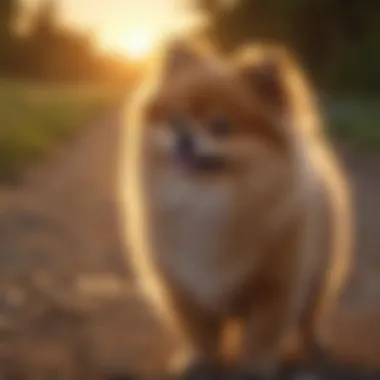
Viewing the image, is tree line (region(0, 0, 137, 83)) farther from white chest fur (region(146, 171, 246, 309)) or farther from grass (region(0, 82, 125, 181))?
white chest fur (region(146, 171, 246, 309))

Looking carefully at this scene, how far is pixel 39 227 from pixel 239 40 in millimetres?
17246

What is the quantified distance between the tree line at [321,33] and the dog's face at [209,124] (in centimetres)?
1939

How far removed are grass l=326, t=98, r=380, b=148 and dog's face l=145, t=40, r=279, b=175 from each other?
472 inches

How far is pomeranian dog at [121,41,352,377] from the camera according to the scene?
163 inches

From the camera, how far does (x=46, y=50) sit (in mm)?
28234

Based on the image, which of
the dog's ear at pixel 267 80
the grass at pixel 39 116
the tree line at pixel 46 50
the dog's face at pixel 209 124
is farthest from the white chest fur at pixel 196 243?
the tree line at pixel 46 50

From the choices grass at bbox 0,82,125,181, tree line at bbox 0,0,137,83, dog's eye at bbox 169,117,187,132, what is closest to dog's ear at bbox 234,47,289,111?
dog's eye at bbox 169,117,187,132

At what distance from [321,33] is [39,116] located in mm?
8870

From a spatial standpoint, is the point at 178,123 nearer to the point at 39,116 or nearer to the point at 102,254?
the point at 102,254

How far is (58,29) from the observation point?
28.0 metres

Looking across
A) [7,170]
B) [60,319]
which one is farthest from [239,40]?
[60,319]

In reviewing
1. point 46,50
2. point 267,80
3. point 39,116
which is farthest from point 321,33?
point 267,80

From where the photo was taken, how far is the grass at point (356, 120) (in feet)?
55.8

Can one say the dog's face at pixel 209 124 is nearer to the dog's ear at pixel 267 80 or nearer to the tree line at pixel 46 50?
the dog's ear at pixel 267 80
